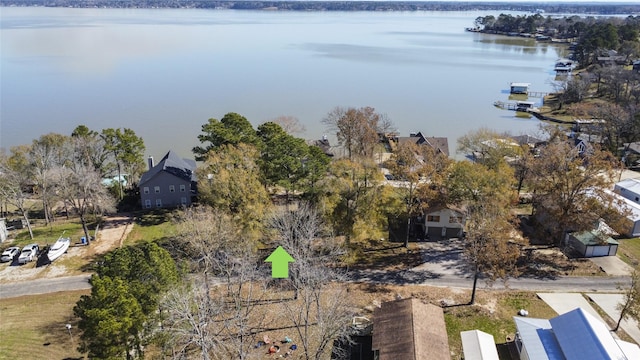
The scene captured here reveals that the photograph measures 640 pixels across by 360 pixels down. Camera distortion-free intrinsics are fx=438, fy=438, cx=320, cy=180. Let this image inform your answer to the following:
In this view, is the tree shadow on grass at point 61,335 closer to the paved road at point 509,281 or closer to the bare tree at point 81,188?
the bare tree at point 81,188

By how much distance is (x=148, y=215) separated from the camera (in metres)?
31.0

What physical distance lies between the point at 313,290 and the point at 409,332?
13.1 ft

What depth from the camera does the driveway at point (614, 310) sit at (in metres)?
18.6

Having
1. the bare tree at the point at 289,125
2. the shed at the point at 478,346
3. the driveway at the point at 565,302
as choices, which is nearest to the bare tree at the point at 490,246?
the driveway at the point at 565,302

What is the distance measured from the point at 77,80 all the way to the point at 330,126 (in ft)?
162

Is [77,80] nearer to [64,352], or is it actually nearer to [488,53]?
[64,352]

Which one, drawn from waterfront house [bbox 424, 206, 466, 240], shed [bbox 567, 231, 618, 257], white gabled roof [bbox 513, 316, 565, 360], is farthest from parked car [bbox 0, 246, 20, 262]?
shed [bbox 567, 231, 618, 257]

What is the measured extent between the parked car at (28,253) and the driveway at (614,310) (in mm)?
29581

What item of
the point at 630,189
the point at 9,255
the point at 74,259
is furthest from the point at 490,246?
the point at 9,255

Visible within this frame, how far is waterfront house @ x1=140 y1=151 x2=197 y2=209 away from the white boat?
6.82 meters

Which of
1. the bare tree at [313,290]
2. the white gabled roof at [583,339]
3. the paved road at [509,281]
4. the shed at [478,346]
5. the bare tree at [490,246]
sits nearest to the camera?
the white gabled roof at [583,339]

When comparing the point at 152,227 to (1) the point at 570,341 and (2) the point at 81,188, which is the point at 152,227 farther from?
(1) the point at 570,341

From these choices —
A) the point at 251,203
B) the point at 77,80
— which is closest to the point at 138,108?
the point at 77,80

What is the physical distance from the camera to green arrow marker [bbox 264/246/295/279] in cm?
2271
